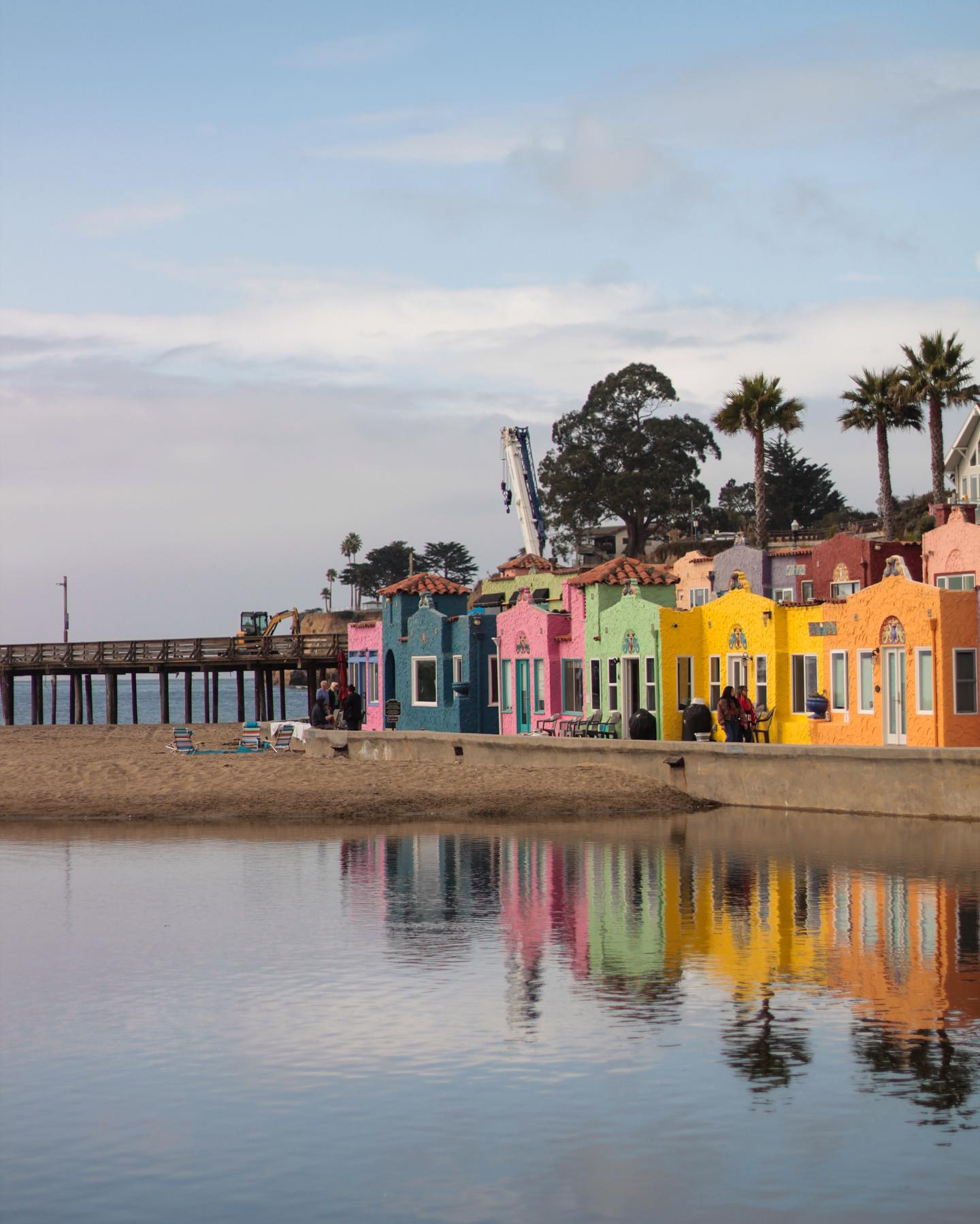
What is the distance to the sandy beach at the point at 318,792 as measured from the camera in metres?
30.9

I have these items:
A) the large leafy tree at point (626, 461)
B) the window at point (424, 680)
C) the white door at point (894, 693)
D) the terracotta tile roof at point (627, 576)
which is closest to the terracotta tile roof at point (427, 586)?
the window at point (424, 680)

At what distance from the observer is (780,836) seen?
27.1 metres

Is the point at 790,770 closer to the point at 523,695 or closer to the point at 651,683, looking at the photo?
the point at 651,683

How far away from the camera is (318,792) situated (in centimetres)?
3192

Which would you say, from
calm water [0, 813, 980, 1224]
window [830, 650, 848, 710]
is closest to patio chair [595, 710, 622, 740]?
window [830, 650, 848, 710]

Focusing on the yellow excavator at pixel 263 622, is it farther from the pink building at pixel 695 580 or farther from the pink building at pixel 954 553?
the pink building at pixel 954 553

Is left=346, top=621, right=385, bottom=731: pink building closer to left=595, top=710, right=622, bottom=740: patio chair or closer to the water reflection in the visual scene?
left=595, top=710, right=622, bottom=740: patio chair

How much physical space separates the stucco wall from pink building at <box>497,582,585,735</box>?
7412 millimetres

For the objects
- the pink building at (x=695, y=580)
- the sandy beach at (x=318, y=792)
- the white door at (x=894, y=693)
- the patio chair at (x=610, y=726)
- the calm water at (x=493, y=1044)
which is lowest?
the calm water at (x=493, y=1044)

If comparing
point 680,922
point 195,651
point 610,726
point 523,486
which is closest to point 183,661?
point 195,651

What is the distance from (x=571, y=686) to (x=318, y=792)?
11.1m

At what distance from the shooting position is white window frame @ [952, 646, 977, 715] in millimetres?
31281

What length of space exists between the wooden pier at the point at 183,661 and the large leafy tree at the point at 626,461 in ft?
82.1

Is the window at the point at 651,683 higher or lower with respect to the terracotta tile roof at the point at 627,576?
lower
